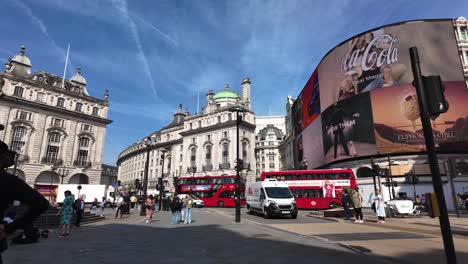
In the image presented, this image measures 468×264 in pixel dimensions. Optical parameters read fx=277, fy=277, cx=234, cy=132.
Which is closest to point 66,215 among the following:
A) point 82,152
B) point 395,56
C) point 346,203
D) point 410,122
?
point 346,203

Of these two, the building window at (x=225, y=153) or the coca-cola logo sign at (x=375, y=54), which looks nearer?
the coca-cola logo sign at (x=375, y=54)

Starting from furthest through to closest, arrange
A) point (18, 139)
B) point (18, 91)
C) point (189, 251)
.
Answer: point (18, 91)
point (18, 139)
point (189, 251)

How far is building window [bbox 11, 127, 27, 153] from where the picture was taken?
143 feet

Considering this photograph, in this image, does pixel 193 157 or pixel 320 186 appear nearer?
pixel 320 186

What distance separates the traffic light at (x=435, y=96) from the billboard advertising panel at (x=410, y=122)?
35.4 metres

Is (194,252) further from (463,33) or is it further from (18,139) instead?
(463,33)

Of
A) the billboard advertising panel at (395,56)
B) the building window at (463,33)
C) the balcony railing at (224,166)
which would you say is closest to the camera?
the billboard advertising panel at (395,56)

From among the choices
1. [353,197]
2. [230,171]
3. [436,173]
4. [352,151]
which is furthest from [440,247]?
[230,171]

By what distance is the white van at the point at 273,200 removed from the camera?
54.8 feet

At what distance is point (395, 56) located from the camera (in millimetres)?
36969

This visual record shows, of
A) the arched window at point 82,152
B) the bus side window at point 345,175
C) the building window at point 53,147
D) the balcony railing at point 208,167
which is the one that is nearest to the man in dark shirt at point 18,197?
the bus side window at point 345,175

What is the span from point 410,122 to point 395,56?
9.14 m

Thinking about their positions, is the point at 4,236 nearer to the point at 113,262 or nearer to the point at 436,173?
the point at 113,262

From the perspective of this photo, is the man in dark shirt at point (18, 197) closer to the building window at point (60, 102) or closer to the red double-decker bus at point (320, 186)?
the red double-decker bus at point (320, 186)
